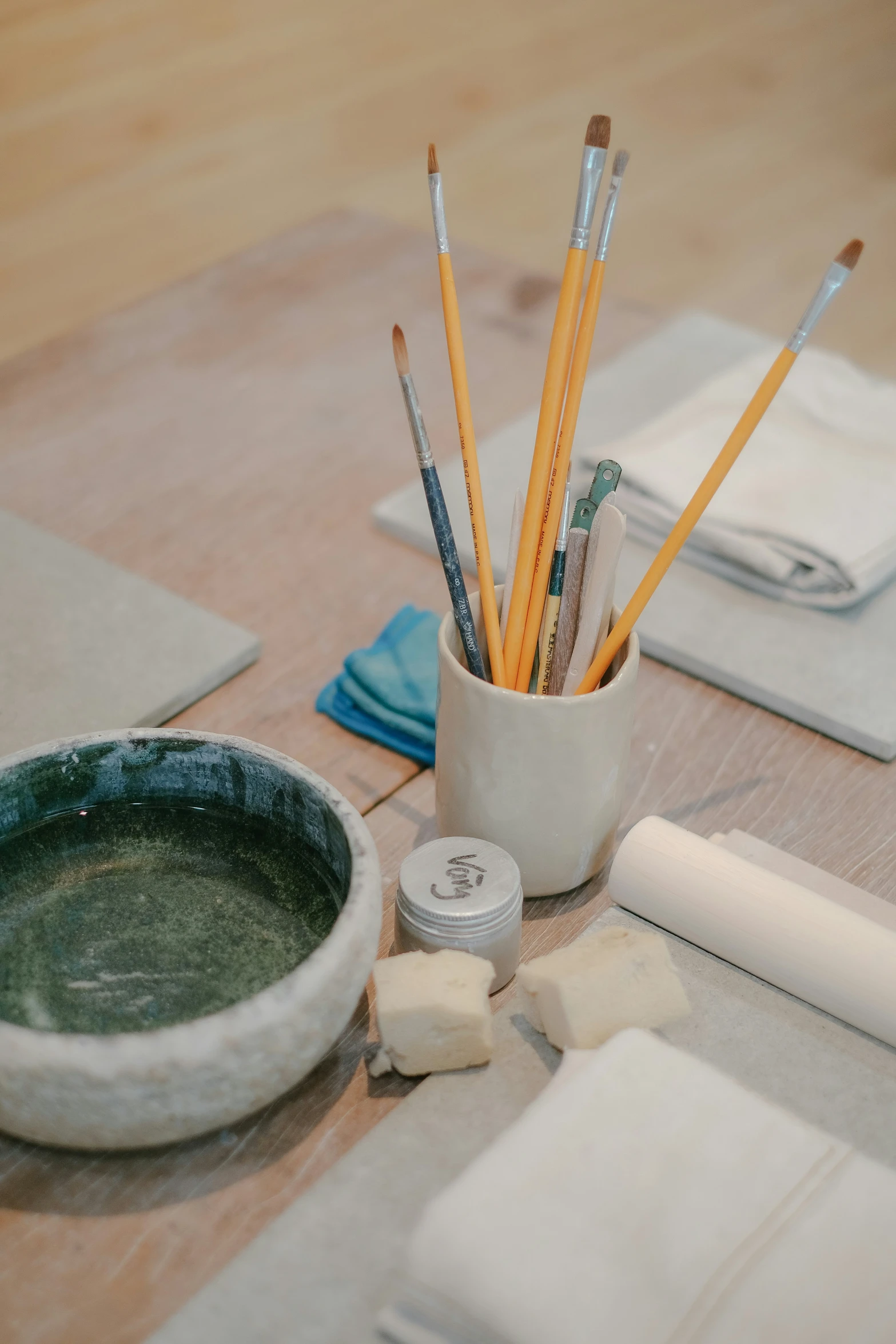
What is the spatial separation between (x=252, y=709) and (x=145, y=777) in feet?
0.63

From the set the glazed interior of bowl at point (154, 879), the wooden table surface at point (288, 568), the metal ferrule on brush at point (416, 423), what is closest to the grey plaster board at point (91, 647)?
the wooden table surface at point (288, 568)

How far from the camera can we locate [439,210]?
0.58 metres

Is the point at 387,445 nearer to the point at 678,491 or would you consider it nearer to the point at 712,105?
the point at 678,491

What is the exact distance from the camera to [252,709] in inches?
30.0

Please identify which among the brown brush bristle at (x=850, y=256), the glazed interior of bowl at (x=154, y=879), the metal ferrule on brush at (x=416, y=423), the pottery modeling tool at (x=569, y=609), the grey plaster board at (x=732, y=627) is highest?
the brown brush bristle at (x=850, y=256)

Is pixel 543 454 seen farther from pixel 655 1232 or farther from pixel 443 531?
pixel 655 1232

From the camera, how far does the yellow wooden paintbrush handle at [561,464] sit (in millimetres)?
581

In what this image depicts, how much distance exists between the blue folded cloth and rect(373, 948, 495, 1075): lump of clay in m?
0.22

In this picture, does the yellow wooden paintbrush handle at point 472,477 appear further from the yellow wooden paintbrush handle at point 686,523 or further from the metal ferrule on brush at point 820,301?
the metal ferrule on brush at point 820,301

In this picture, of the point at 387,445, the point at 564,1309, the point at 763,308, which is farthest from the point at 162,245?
the point at 564,1309

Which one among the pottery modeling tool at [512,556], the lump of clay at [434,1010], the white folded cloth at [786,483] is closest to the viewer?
the lump of clay at [434,1010]

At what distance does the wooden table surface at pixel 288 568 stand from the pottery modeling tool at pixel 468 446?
0.13 metres

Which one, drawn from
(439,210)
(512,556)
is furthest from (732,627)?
(439,210)

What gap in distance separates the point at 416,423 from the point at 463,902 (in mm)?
210
